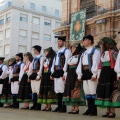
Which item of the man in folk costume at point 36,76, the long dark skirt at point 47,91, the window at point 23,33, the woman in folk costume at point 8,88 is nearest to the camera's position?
the long dark skirt at point 47,91

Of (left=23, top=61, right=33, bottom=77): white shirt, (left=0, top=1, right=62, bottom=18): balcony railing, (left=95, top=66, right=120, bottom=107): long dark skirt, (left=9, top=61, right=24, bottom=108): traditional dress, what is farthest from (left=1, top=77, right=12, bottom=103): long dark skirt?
(left=0, top=1, right=62, bottom=18): balcony railing

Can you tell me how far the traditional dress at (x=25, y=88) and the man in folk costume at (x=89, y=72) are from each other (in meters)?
2.42

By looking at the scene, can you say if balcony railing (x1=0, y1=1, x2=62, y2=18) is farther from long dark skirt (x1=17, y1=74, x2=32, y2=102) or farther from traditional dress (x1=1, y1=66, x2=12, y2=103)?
long dark skirt (x1=17, y1=74, x2=32, y2=102)

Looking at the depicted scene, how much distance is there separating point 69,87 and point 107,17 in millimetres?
10768

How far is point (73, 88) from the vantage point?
7.86m

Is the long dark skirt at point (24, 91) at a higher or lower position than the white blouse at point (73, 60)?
lower

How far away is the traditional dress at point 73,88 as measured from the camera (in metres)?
7.73

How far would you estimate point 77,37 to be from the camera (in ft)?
65.2

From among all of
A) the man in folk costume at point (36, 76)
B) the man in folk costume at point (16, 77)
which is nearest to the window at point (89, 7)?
the man in folk costume at point (16, 77)

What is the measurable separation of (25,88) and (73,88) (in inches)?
94.9

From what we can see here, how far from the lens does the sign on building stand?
1978 centimetres

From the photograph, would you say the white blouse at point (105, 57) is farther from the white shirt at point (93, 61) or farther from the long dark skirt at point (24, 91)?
the long dark skirt at point (24, 91)

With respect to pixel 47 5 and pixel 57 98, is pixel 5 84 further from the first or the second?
pixel 47 5

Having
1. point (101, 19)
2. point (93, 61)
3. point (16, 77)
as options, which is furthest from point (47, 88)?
point (101, 19)
